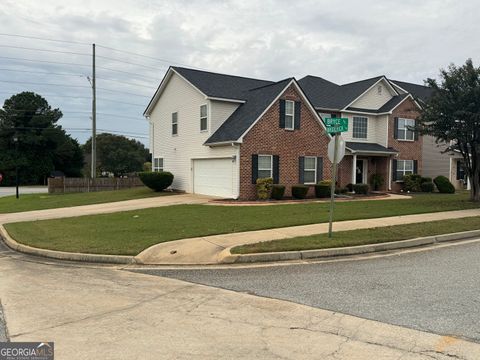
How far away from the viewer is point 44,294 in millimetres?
6406

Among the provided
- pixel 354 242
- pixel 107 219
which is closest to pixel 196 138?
pixel 107 219

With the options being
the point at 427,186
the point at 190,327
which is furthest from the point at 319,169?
the point at 190,327

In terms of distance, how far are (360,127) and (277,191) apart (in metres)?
10.5

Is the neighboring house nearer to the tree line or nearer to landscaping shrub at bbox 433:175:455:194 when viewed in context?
landscaping shrub at bbox 433:175:455:194

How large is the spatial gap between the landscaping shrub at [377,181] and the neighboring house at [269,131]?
1.41 ft

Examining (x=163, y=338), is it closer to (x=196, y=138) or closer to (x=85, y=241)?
(x=85, y=241)

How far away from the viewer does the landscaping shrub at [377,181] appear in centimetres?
2741

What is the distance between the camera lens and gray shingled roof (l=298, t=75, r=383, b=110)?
26.8 meters

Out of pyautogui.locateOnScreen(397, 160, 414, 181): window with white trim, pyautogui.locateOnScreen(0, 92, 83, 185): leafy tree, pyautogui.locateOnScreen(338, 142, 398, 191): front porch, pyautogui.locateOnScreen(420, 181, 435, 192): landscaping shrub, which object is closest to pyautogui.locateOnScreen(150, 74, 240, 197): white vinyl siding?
pyautogui.locateOnScreen(338, 142, 398, 191): front porch

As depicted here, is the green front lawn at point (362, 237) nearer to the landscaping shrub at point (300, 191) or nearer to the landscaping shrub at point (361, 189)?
the landscaping shrub at point (300, 191)

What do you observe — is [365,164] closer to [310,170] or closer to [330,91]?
[330,91]

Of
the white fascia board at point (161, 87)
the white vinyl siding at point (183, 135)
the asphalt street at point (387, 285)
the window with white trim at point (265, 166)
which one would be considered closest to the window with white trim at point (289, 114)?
the window with white trim at point (265, 166)

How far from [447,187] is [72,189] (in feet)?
90.4

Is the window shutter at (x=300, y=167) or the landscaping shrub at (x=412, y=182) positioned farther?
the landscaping shrub at (x=412, y=182)
